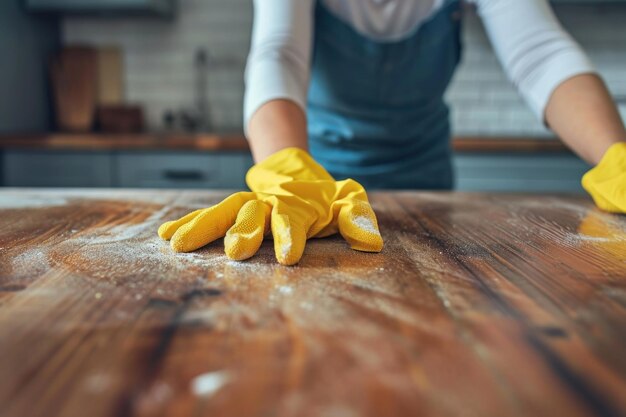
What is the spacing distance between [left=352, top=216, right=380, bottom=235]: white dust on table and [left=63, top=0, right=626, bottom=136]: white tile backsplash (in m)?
2.00

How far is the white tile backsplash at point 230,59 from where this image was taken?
244cm

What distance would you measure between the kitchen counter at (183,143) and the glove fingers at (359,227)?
1392 mm

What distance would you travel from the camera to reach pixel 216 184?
2.06m

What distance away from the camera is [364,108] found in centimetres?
134

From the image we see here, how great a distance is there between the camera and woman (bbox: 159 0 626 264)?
64cm

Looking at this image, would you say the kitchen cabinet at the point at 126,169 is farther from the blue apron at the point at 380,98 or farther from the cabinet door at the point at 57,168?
the blue apron at the point at 380,98

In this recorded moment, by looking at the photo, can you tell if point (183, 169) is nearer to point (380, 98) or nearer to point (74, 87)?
point (74, 87)

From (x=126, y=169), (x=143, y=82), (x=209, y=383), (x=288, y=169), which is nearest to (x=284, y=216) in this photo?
(x=288, y=169)

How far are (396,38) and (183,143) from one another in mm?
995

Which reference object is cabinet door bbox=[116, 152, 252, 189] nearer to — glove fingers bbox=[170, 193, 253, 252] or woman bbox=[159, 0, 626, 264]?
woman bbox=[159, 0, 626, 264]

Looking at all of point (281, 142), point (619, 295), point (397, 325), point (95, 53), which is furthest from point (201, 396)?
point (95, 53)

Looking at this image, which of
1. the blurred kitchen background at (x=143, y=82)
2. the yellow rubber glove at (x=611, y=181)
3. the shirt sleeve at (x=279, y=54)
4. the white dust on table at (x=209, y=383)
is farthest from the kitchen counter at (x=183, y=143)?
the white dust on table at (x=209, y=383)

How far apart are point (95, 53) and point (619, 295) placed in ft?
8.30

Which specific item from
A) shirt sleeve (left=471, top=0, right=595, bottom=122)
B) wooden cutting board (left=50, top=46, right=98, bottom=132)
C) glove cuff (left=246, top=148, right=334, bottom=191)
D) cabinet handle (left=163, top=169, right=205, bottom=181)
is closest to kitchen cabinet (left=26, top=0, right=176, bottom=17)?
→ wooden cutting board (left=50, top=46, right=98, bottom=132)
